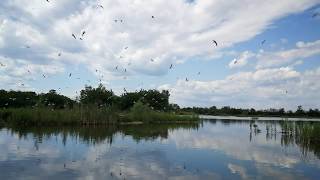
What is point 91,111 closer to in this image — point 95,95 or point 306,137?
point 306,137

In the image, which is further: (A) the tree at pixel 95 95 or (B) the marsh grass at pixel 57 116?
(A) the tree at pixel 95 95

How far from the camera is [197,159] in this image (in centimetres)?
2242

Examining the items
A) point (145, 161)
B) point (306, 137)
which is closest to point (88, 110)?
point (306, 137)

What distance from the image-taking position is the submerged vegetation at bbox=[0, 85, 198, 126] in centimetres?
4456

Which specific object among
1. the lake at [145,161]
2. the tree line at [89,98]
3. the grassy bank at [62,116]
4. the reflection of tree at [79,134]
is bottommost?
the lake at [145,161]

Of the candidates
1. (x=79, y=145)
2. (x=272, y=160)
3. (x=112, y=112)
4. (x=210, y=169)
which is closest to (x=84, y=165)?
(x=210, y=169)

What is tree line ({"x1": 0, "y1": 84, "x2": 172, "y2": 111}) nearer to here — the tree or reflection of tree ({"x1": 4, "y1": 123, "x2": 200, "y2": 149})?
the tree

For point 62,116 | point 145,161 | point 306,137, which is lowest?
point 145,161

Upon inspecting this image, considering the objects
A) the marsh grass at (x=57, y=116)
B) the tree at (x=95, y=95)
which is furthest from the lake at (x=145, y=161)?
the tree at (x=95, y=95)

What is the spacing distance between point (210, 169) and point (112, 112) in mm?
35492

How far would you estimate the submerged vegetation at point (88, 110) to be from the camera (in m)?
44.6

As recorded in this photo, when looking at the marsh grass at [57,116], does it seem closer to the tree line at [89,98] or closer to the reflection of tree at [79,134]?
the reflection of tree at [79,134]

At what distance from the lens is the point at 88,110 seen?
50.2 meters

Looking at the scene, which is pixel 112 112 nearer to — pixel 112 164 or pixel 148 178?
pixel 112 164
